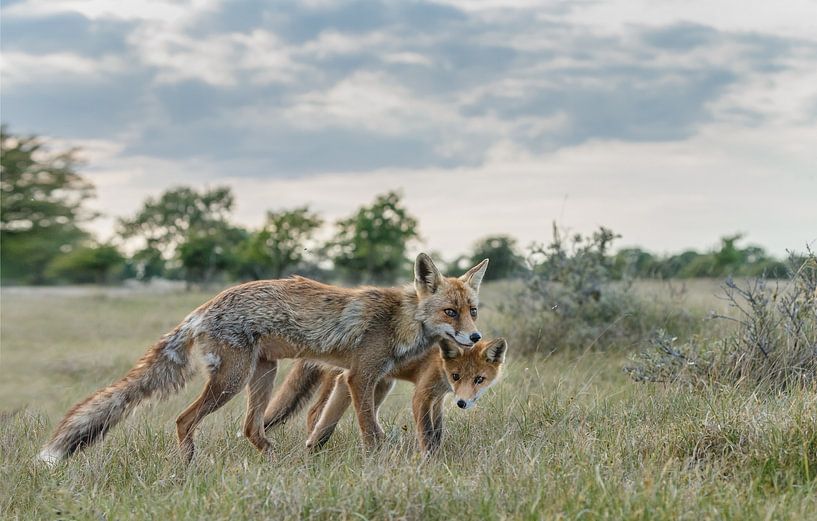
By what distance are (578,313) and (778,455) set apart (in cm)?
646

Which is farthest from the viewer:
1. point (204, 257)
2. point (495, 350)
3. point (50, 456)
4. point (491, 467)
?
point (204, 257)

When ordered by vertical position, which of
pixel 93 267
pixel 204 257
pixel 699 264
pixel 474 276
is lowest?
pixel 93 267

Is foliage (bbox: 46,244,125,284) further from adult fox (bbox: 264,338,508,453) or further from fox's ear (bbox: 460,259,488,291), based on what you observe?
fox's ear (bbox: 460,259,488,291)

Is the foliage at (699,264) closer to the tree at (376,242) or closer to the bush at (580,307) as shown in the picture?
the bush at (580,307)

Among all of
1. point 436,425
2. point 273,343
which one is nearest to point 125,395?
point 273,343

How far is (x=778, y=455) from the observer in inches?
210

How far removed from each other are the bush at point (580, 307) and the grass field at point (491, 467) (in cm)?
307

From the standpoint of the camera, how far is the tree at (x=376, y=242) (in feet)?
112

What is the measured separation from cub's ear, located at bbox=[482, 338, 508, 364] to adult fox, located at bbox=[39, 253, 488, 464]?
0.72ft

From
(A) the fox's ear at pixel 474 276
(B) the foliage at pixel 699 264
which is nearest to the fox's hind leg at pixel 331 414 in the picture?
(A) the fox's ear at pixel 474 276

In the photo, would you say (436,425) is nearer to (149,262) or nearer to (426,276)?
(426,276)

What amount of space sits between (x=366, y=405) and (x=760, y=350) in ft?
12.8

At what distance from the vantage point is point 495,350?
7.01m

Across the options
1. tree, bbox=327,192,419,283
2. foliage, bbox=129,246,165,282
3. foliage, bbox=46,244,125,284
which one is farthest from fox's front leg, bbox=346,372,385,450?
foliage, bbox=129,246,165,282
